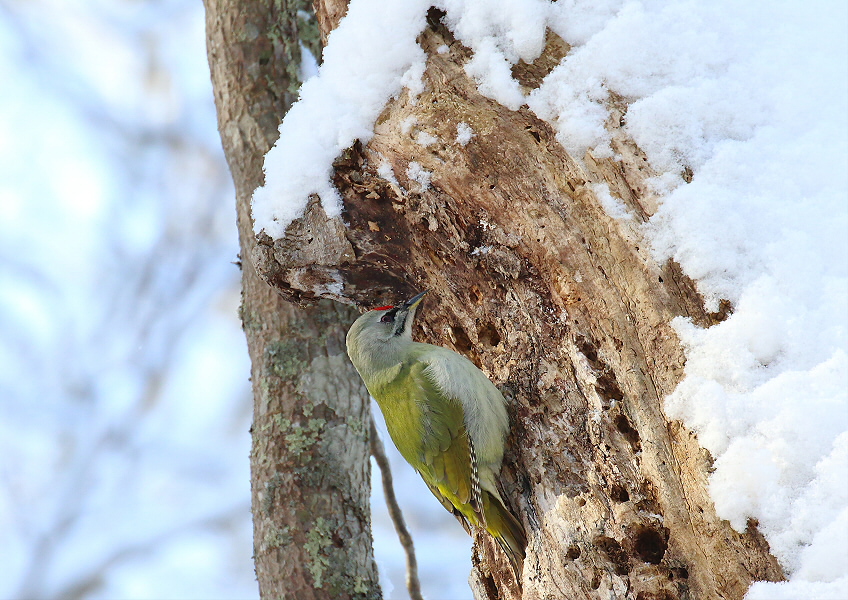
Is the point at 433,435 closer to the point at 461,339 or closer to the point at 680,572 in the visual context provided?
the point at 461,339

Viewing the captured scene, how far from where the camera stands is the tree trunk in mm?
3088

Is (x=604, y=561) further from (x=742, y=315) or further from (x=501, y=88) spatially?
(x=501, y=88)

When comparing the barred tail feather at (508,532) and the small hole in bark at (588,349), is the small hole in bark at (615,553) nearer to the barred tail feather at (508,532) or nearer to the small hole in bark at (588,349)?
the barred tail feather at (508,532)

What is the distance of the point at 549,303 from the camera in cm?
234

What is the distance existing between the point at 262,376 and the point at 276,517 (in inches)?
26.6

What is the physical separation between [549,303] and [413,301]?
0.68 metres

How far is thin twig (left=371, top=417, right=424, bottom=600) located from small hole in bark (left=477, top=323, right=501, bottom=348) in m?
1.10

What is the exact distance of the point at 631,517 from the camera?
2004 mm

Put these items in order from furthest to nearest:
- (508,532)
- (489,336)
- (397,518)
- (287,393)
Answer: (397,518), (287,393), (489,336), (508,532)

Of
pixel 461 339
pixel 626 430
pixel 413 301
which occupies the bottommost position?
pixel 626 430

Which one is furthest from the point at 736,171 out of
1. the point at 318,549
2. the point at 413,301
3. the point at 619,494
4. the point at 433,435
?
the point at 318,549

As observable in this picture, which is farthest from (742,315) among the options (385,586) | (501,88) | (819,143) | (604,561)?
(385,586)

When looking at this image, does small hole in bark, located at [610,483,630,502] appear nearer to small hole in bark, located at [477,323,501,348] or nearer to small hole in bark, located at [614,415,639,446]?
small hole in bark, located at [614,415,639,446]

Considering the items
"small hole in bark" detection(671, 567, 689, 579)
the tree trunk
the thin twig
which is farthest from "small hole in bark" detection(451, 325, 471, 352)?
"small hole in bark" detection(671, 567, 689, 579)
